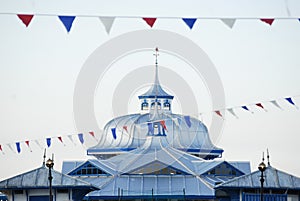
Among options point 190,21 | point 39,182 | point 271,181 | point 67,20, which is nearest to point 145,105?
point 39,182

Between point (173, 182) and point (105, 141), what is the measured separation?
18217mm

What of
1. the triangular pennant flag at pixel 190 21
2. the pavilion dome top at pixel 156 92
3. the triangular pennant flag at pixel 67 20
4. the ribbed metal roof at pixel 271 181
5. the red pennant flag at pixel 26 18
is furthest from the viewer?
the pavilion dome top at pixel 156 92

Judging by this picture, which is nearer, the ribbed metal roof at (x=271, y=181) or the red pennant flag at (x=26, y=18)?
the red pennant flag at (x=26, y=18)

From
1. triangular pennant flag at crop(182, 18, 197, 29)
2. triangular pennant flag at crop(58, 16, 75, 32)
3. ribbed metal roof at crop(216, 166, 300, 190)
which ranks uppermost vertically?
triangular pennant flag at crop(182, 18, 197, 29)

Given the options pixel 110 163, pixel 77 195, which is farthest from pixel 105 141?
pixel 77 195

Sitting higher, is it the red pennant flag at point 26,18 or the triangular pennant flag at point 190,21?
the triangular pennant flag at point 190,21

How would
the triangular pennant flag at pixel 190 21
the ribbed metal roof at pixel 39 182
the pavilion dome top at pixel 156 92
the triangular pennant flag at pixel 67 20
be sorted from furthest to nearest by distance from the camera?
the pavilion dome top at pixel 156 92 → the ribbed metal roof at pixel 39 182 → the triangular pennant flag at pixel 190 21 → the triangular pennant flag at pixel 67 20

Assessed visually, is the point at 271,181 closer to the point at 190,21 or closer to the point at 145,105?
the point at 190,21

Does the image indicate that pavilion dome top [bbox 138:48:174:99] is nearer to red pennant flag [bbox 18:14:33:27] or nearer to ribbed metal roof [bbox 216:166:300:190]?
ribbed metal roof [bbox 216:166:300:190]

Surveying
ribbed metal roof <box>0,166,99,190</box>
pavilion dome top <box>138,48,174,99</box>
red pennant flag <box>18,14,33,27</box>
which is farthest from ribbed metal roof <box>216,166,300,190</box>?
pavilion dome top <box>138,48,174,99</box>

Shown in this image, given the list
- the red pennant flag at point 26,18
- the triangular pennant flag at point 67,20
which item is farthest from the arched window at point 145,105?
the red pennant flag at point 26,18

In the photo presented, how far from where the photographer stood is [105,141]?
328 ft

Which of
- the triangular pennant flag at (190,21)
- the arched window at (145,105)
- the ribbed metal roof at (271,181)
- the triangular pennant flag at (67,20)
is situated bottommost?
the ribbed metal roof at (271,181)

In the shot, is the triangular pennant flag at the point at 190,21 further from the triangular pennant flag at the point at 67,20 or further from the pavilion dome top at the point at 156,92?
A: the pavilion dome top at the point at 156,92
